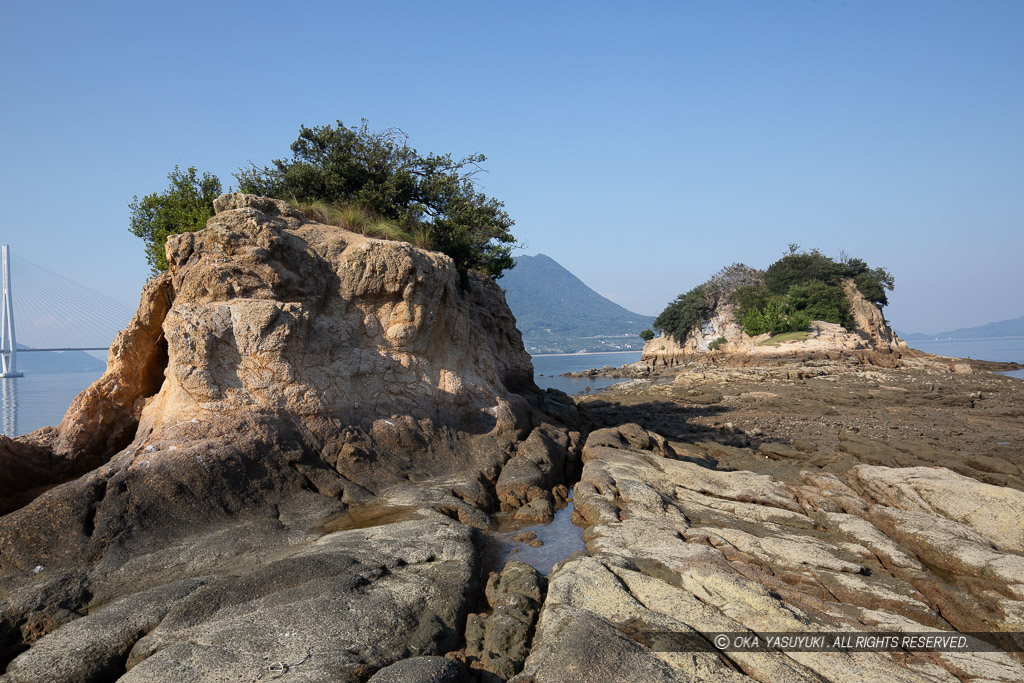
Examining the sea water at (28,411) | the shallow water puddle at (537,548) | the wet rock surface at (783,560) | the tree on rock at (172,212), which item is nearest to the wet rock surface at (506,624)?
the wet rock surface at (783,560)

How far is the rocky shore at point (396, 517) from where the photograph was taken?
5996mm

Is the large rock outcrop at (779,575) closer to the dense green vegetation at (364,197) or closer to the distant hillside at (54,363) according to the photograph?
the dense green vegetation at (364,197)

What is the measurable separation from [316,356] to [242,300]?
190cm

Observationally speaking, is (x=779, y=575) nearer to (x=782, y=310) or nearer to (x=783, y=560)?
(x=783, y=560)

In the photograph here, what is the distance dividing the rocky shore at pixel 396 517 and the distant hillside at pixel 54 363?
127m

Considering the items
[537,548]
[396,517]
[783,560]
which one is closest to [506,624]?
[537,548]

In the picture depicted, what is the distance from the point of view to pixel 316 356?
41.1ft

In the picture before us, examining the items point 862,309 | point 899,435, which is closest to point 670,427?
point 899,435

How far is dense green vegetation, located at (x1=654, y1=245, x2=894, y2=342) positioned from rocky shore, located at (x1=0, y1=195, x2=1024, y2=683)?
143 feet

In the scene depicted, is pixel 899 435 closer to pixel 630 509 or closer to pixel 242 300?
pixel 630 509

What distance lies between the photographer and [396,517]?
9.92 m

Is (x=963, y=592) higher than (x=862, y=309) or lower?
lower

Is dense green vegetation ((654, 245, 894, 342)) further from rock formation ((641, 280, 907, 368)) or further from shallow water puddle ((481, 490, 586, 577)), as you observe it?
shallow water puddle ((481, 490, 586, 577))

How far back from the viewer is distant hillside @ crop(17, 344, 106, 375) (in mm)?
119250
